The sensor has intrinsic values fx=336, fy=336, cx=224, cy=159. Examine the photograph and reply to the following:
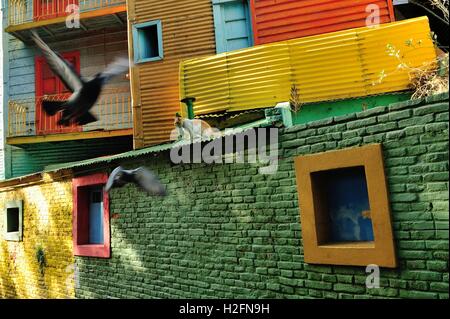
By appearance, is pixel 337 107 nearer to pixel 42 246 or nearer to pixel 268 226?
pixel 268 226

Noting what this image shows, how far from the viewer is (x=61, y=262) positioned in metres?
7.55

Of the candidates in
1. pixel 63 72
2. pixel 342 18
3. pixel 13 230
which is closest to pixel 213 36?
pixel 342 18

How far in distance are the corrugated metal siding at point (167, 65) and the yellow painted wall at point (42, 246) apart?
2.63 m

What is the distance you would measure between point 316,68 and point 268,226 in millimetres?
4095

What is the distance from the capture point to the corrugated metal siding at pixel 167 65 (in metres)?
9.20

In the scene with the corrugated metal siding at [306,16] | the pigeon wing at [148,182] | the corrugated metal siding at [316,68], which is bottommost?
the pigeon wing at [148,182]

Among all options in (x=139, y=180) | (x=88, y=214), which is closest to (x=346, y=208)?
(x=139, y=180)

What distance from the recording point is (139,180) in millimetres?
6281

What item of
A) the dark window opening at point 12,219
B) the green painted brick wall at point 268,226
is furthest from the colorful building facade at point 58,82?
the green painted brick wall at point 268,226

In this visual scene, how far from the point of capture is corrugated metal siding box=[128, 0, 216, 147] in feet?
30.2

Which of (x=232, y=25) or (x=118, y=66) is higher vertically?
(x=232, y=25)

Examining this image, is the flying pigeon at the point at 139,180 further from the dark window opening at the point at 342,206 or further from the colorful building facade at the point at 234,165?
the dark window opening at the point at 342,206

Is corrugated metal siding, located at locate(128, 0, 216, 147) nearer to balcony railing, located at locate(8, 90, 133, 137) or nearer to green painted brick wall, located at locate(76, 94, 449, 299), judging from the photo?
balcony railing, located at locate(8, 90, 133, 137)

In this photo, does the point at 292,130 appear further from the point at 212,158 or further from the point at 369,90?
the point at 369,90
